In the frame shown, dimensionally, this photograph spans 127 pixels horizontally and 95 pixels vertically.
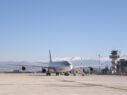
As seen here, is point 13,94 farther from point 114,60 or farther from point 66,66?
point 114,60

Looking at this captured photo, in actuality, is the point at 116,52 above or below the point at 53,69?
above

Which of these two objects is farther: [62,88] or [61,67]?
[61,67]

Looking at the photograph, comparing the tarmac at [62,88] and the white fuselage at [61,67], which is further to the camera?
the white fuselage at [61,67]

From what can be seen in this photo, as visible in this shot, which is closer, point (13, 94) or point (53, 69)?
point (13, 94)

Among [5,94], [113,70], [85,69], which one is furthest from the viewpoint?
[113,70]

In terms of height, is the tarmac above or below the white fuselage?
below

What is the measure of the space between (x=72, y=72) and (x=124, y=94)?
289ft

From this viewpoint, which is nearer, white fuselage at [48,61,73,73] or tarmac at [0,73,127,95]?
tarmac at [0,73,127,95]

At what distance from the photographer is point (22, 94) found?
28.2 m

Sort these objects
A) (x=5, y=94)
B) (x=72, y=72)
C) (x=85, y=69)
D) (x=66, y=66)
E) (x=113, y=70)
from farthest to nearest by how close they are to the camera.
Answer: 1. (x=113, y=70)
2. (x=85, y=69)
3. (x=72, y=72)
4. (x=66, y=66)
5. (x=5, y=94)

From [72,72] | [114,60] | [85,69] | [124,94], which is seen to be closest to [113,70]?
[114,60]

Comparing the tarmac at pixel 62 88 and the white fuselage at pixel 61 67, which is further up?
the white fuselage at pixel 61 67

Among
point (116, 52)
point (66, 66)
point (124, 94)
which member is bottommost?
point (124, 94)

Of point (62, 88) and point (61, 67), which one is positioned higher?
point (61, 67)
